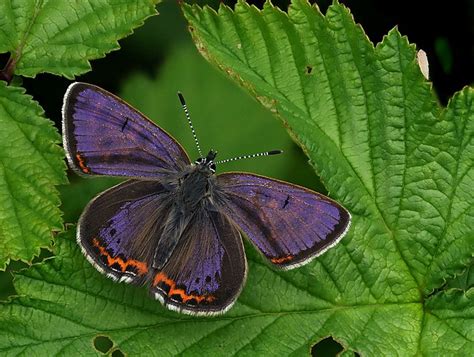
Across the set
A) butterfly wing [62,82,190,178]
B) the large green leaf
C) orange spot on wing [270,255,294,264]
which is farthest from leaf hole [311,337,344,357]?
butterfly wing [62,82,190,178]

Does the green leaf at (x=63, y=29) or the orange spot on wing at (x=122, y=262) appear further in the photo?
the green leaf at (x=63, y=29)

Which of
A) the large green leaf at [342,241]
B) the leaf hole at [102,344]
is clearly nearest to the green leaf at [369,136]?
the large green leaf at [342,241]

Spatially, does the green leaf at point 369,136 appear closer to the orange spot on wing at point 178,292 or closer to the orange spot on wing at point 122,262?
the orange spot on wing at point 178,292

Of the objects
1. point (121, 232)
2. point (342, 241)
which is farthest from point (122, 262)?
point (342, 241)

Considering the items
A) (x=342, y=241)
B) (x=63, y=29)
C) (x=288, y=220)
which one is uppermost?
(x=63, y=29)

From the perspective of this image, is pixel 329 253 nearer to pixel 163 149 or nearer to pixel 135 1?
pixel 163 149

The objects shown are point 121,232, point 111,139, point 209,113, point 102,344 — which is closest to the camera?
point 121,232

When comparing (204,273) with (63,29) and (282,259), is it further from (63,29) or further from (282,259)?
(63,29)

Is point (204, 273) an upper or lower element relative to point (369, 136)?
lower

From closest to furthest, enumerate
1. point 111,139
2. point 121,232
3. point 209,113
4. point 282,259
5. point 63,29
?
point 282,259
point 121,232
point 111,139
point 63,29
point 209,113
